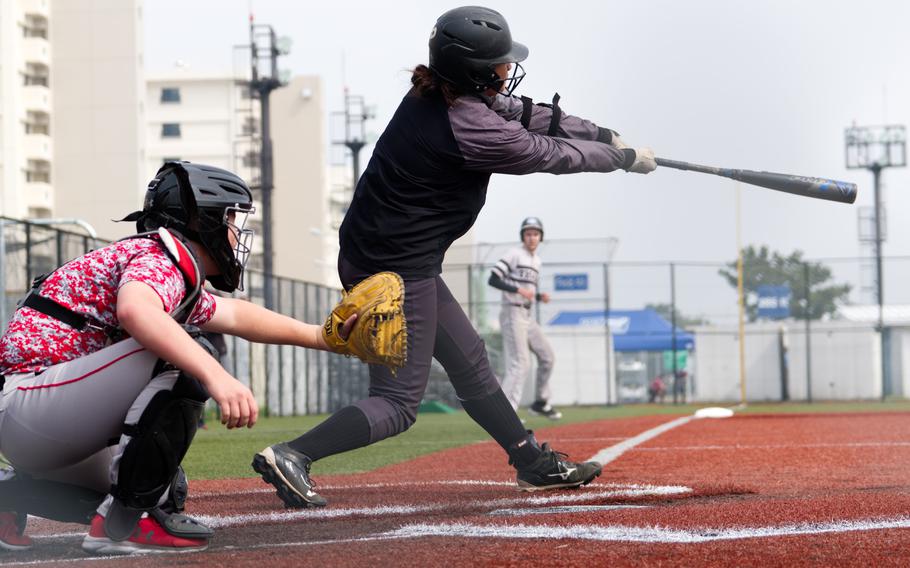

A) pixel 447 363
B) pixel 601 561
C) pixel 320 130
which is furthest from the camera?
pixel 320 130

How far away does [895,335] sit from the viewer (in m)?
34.3

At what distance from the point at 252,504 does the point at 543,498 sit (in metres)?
1.18

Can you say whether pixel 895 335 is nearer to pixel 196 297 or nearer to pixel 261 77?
pixel 261 77

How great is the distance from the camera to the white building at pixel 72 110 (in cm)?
5700

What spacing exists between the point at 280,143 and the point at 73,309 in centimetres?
7928

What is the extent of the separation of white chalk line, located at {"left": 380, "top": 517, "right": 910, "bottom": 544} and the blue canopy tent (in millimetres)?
28879

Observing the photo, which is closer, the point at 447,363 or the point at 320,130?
the point at 447,363

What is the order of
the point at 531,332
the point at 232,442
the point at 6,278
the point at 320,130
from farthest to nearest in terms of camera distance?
the point at 320,130 < the point at 6,278 < the point at 531,332 < the point at 232,442

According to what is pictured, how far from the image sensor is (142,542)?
12.1 ft

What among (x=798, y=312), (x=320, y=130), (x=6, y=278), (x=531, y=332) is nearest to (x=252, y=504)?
(x=531, y=332)

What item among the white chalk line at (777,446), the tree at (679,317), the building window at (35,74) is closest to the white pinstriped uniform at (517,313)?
the white chalk line at (777,446)

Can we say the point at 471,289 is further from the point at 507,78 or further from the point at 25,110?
the point at 25,110

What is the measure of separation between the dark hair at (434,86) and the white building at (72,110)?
176ft

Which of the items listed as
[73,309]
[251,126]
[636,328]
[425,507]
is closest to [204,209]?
[73,309]
